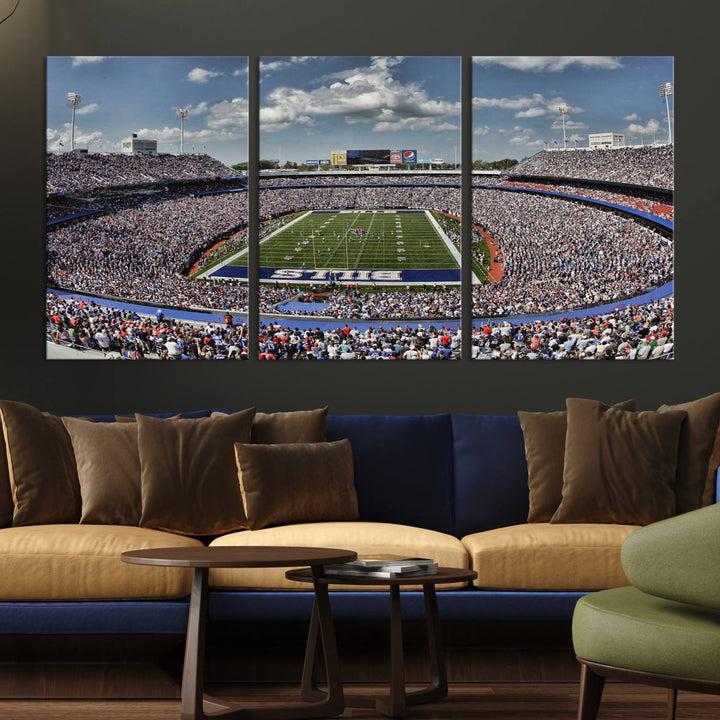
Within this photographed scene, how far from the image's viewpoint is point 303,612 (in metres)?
3.55

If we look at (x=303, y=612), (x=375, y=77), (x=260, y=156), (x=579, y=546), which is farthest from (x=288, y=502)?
(x=375, y=77)

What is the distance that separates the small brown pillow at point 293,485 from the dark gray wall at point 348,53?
1278mm

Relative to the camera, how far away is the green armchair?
1853 mm

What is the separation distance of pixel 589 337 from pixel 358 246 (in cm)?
132

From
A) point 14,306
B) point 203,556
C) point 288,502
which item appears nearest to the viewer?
point 203,556

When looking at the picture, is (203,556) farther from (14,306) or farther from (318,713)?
(14,306)

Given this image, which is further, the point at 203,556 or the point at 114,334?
the point at 114,334

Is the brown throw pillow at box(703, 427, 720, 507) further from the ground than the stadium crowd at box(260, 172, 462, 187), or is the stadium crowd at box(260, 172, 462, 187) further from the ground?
the stadium crowd at box(260, 172, 462, 187)

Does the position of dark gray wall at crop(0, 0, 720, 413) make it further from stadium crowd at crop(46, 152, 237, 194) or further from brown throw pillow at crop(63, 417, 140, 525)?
brown throw pillow at crop(63, 417, 140, 525)

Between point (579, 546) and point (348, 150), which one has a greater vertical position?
point (348, 150)

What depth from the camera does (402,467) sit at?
167 inches

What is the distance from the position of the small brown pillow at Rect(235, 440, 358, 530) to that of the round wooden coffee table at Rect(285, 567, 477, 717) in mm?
657

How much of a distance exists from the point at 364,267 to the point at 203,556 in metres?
2.88

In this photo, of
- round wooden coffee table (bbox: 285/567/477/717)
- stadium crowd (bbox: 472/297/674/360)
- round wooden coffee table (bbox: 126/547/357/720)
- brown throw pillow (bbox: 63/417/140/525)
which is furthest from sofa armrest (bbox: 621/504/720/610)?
stadium crowd (bbox: 472/297/674/360)
